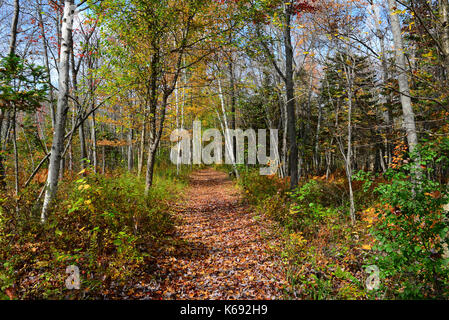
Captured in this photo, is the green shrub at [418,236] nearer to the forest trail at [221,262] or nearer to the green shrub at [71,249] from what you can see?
the forest trail at [221,262]

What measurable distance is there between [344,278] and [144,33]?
762cm

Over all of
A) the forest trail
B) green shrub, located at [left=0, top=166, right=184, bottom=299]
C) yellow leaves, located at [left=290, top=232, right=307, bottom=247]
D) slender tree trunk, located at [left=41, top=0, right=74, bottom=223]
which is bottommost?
the forest trail

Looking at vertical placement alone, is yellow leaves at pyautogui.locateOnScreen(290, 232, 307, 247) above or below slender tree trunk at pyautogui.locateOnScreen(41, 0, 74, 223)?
below

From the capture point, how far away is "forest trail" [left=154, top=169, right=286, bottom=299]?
133 inches

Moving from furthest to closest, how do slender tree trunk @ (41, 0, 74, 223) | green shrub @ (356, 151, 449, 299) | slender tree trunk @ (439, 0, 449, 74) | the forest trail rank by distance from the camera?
1. slender tree trunk @ (41, 0, 74, 223)
2. the forest trail
3. slender tree trunk @ (439, 0, 449, 74)
4. green shrub @ (356, 151, 449, 299)

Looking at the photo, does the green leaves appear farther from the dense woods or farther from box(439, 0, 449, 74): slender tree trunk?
box(439, 0, 449, 74): slender tree trunk

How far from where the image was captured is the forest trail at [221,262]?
11.1ft

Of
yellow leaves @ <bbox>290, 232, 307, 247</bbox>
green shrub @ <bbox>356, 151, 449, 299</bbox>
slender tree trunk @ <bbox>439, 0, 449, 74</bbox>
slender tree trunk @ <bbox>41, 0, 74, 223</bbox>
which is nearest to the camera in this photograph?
green shrub @ <bbox>356, 151, 449, 299</bbox>

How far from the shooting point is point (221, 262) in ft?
13.9

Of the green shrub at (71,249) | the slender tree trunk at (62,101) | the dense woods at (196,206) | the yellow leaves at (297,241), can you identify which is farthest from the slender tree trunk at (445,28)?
the slender tree trunk at (62,101)

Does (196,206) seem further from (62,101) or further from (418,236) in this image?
(418,236)

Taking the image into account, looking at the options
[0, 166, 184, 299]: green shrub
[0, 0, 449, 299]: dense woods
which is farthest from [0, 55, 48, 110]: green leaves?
[0, 166, 184, 299]: green shrub

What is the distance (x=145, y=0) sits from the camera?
19.3ft

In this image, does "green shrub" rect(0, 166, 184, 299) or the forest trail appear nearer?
"green shrub" rect(0, 166, 184, 299)
